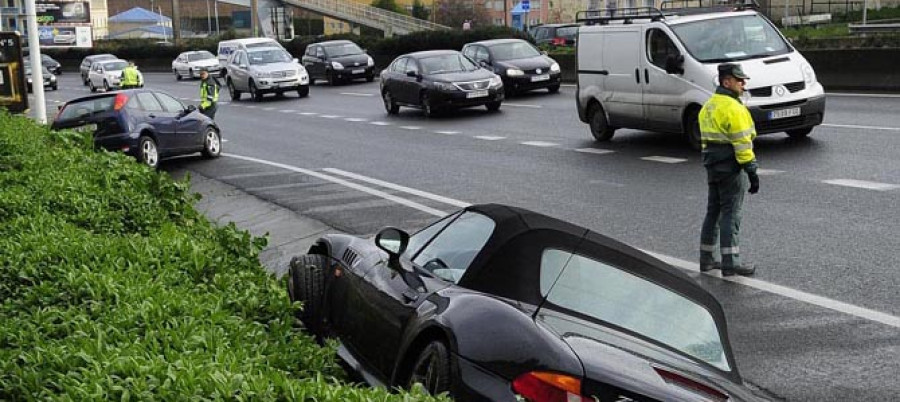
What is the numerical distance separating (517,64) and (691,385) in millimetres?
26977

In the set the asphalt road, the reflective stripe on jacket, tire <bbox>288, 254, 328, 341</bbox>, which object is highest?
the reflective stripe on jacket

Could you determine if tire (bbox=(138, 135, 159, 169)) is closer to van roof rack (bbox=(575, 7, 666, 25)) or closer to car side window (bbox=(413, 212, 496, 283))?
van roof rack (bbox=(575, 7, 666, 25))

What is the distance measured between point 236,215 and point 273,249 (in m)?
2.63

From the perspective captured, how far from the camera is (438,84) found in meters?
26.6

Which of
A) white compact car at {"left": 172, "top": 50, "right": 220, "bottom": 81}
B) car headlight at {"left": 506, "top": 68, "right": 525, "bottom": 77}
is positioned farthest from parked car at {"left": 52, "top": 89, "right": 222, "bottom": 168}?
white compact car at {"left": 172, "top": 50, "right": 220, "bottom": 81}

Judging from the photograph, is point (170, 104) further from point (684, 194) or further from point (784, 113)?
point (684, 194)

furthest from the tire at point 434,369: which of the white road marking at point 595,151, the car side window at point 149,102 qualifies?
the car side window at point 149,102

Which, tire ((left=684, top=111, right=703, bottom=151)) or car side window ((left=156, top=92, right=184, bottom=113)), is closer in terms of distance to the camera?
tire ((left=684, top=111, right=703, bottom=151))

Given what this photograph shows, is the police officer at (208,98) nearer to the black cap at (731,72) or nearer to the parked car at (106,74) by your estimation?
the black cap at (731,72)

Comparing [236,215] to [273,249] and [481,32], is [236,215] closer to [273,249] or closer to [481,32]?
[273,249]

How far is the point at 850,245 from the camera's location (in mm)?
9836

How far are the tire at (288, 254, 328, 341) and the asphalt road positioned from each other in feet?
8.24

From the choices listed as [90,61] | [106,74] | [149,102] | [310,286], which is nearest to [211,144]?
[149,102]

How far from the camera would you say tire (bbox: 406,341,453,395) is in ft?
15.7
